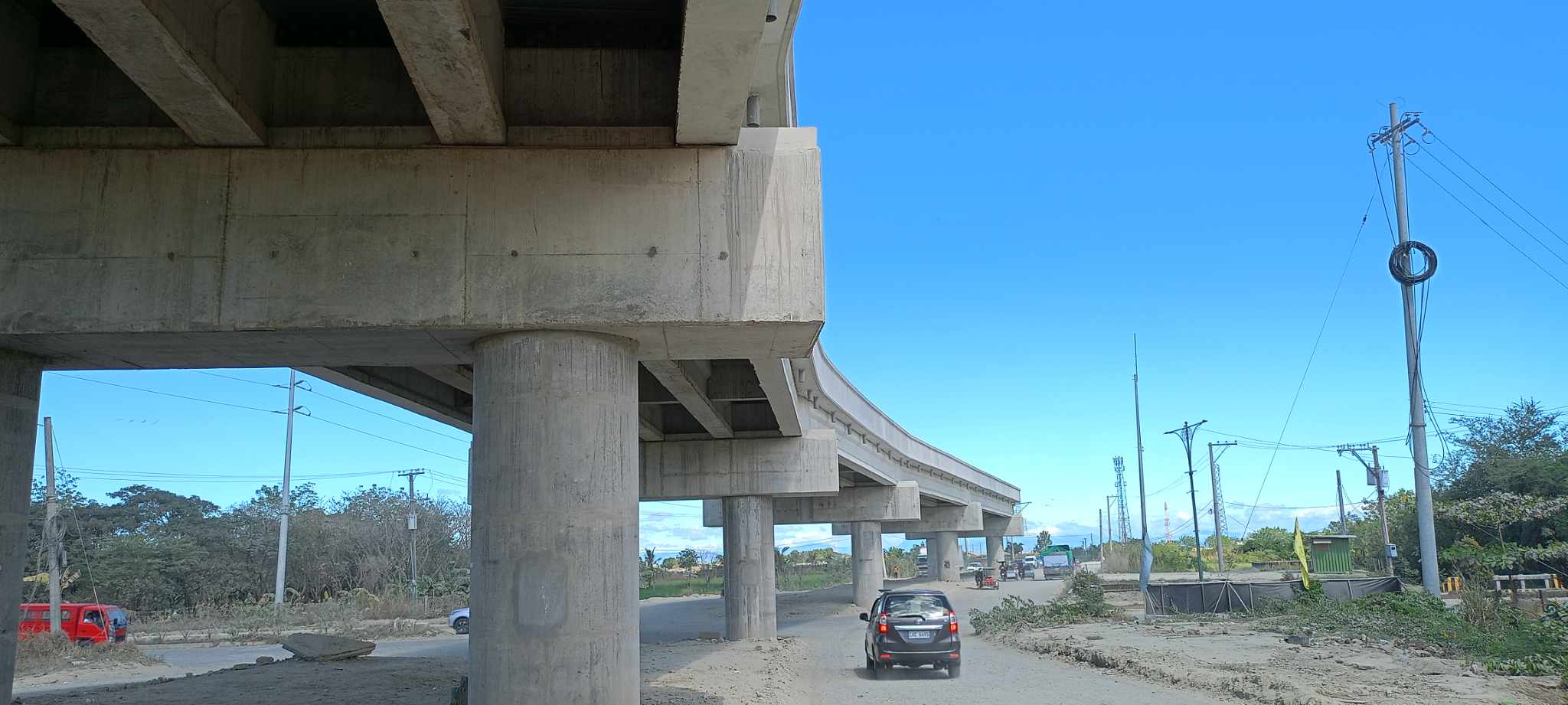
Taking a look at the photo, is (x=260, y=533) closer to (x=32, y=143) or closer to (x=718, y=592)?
(x=718, y=592)

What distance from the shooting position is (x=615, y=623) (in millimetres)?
8062

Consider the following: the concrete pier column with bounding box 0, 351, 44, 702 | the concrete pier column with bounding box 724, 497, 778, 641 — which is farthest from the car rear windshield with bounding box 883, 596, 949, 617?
the concrete pier column with bounding box 0, 351, 44, 702

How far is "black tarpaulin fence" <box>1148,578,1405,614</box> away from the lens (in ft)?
85.1

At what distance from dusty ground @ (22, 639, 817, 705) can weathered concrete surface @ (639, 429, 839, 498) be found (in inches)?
186

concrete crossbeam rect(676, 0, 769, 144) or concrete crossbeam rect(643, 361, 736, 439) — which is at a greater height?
concrete crossbeam rect(676, 0, 769, 144)

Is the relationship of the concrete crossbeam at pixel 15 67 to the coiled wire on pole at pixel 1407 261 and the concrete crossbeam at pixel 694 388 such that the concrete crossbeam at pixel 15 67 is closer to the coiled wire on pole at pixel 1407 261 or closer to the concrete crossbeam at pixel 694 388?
the concrete crossbeam at pixel 694 388

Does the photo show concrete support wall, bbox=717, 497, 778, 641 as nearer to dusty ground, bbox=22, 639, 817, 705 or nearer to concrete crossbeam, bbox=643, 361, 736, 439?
concrete crossbeam, bbox=643, 361, 736, 439

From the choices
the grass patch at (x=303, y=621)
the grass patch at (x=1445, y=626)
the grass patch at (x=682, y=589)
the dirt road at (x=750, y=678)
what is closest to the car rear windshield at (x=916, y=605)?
the dirt road at (x=750, y=678)

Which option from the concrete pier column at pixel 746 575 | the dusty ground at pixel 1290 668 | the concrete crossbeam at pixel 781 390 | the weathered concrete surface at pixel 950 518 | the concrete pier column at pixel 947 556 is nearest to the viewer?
the dusty ground at pixel 1290 668

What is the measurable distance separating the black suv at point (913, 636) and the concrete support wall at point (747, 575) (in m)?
8.85

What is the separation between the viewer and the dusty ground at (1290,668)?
12953 mm

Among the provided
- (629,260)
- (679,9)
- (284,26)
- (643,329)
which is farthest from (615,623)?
(284,26)

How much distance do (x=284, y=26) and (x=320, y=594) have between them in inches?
2005

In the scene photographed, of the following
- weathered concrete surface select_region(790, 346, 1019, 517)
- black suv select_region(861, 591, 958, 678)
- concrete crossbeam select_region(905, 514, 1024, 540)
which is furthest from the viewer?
concrete crossbeam select_region(905, 514, 1024, 540)
